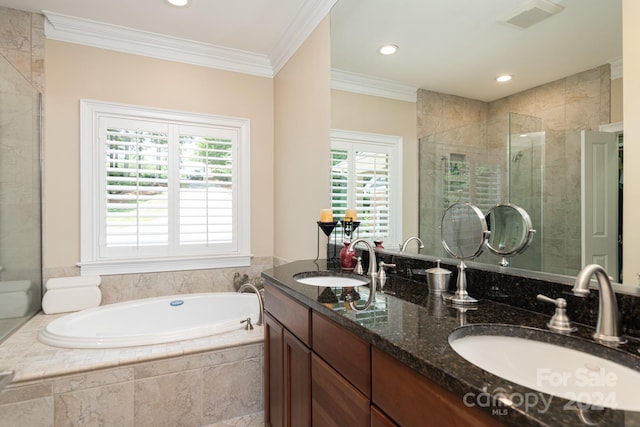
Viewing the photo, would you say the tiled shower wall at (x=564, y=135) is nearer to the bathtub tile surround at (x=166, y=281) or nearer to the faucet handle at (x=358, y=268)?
the faucet handle at (x=358, y=268)

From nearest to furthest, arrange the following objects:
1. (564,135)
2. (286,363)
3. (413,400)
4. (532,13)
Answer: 1. (413,400)
2. (564,135)
3. (532,13)
4. (286,363)

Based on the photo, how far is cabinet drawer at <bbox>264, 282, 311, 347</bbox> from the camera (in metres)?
1.35

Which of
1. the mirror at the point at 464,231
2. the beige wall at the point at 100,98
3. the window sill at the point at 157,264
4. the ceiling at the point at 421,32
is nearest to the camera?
the ceiling at the point at 421,32

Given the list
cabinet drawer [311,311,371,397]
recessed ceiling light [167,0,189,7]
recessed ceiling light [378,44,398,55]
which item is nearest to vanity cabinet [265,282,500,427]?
cabinet drawer [311,311,371,397]

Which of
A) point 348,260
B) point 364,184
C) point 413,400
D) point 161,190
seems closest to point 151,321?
point 161,190

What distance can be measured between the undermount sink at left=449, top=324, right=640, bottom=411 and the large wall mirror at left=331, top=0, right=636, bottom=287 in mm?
292

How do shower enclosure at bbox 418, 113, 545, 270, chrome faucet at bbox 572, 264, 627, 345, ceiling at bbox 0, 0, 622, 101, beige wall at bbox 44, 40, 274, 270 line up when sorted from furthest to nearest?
1. beige wall at bbox 44, 40, 274, 270
2. shower enclosure at bbox 418, 113, 545, 270
3. ceiling at bbox 0, 0, 622, 101
4. chrome faucet at bbox 572, 264, 627, 345

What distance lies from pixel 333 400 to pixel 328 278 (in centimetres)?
79

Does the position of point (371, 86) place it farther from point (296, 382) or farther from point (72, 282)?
point (72, 282)

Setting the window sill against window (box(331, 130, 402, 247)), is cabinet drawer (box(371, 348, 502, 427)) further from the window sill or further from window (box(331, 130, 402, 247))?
the window sill

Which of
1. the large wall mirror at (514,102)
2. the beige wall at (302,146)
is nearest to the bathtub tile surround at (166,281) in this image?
the beige wall at (302,146)

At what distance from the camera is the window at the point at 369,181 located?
190 cm

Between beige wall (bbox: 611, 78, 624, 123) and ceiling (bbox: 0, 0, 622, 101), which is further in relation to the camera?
ceiling (bbox: 0, 0, 622, 101)

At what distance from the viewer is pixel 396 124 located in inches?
73.5
